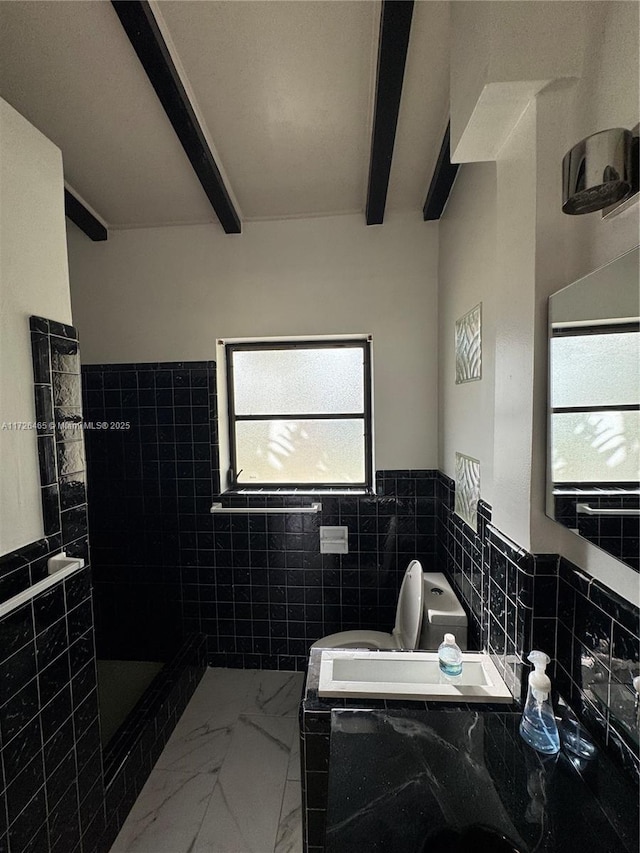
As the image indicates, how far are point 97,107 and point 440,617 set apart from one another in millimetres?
2506

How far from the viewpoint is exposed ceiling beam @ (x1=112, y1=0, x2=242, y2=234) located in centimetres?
119

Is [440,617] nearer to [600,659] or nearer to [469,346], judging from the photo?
[600,659]

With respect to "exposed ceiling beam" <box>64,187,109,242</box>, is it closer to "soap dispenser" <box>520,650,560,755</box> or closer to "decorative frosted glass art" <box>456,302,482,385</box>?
"decorative frosted glass art" <box>456,302,482,385</box>

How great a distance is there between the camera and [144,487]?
7.71ft

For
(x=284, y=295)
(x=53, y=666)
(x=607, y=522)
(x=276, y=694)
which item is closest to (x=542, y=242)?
(x=607, y=522)

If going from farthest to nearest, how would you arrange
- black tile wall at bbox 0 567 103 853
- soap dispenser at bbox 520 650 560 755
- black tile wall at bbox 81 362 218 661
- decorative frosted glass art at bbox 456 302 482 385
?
black tile wall at bbox 81 362 218 661, decorative frosted glass art at bbox 456 302 482 385, black tile wall at bbox 0 567 103 853, soap dispenser at bbox 520 650 560 755

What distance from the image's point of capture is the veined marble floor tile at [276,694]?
202 centimetres

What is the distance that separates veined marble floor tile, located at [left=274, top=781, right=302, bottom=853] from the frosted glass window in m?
1.42

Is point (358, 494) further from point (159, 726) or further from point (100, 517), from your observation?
point (100, 517)

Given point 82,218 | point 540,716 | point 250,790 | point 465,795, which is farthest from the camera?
point 82,218

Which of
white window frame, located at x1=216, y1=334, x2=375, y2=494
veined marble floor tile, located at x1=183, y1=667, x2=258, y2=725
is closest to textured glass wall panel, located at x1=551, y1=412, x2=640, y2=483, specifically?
white window frame, located at x1=216, y1=334, x2=375, y2=494

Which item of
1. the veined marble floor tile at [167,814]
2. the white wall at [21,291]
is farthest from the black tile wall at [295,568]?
the white wall at [21,291]

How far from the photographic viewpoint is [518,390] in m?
1.07

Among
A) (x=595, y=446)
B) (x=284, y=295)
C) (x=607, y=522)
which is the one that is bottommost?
(x=607, y=522)
